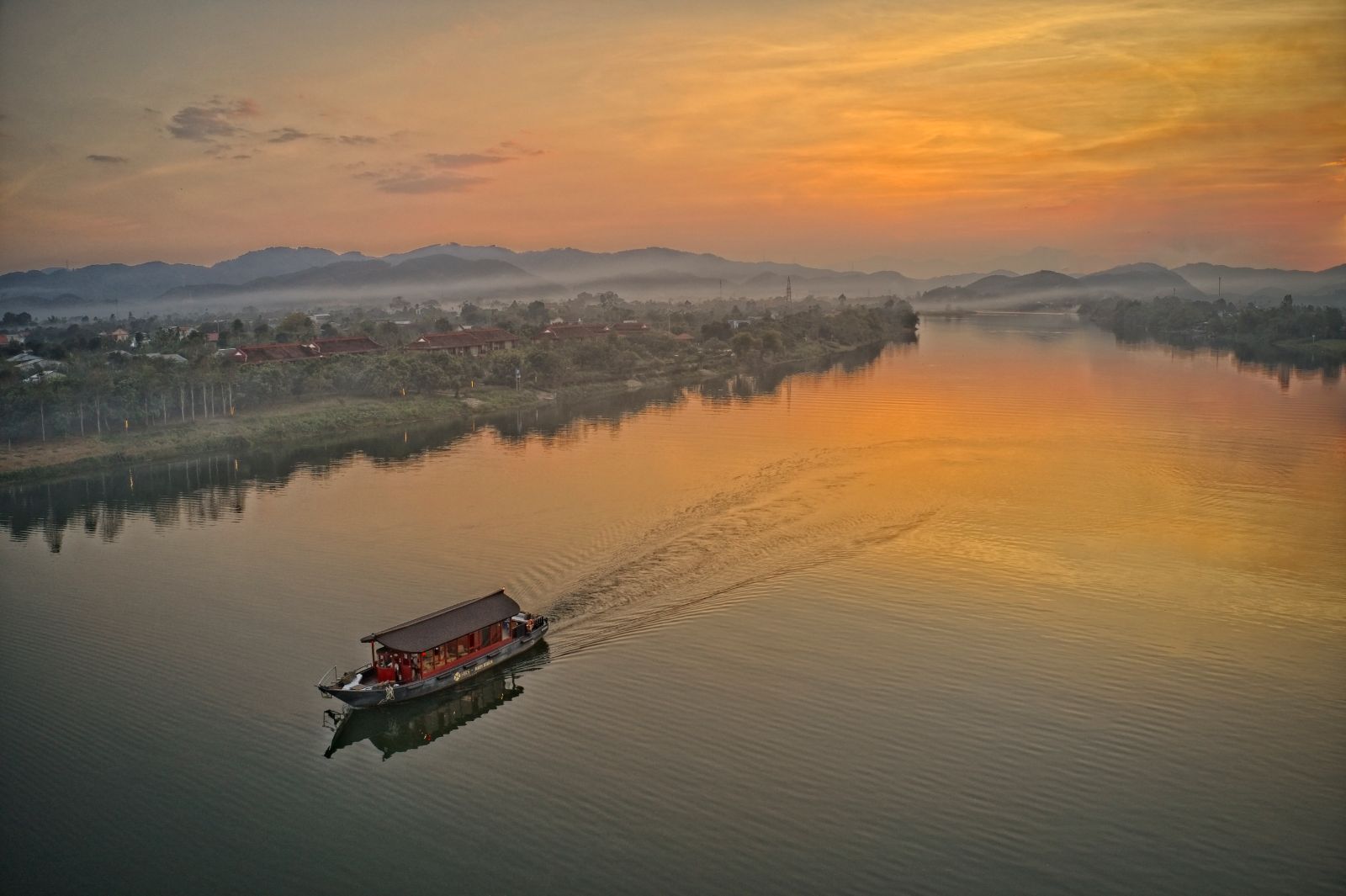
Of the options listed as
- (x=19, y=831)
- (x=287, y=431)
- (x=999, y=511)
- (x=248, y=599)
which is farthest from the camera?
(x=287, y=431)

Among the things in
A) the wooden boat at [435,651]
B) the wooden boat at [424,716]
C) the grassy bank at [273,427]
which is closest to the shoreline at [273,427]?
the grassy bank at [273,427]

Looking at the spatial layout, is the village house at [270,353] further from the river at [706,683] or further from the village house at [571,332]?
the river at [706,683]

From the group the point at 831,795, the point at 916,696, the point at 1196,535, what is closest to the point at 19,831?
the point at 831,795

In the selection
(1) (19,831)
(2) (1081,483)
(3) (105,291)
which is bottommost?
(1) (19,831)

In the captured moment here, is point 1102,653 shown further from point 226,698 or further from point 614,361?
point 614,361

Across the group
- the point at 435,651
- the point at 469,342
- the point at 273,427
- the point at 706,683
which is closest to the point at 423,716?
the point at 435,651

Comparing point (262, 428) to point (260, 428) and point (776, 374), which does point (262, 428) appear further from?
point (776, 374)

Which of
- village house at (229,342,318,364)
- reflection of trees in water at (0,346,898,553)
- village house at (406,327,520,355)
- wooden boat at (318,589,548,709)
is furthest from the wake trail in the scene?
village house at (406,327,520,355)
